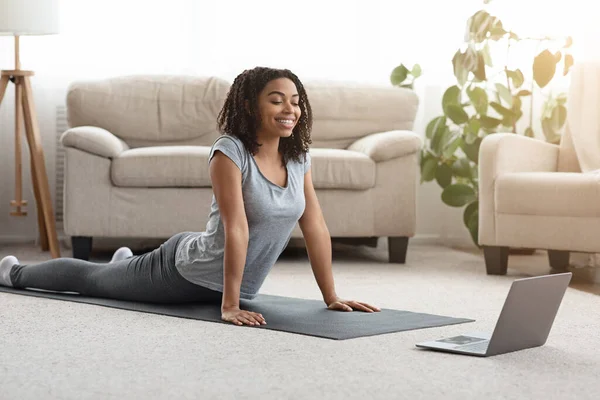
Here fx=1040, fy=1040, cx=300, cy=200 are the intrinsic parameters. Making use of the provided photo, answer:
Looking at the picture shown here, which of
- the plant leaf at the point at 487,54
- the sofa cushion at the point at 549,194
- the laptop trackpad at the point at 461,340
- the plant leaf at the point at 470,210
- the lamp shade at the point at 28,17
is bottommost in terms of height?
the plant leaf at the point at 470,210

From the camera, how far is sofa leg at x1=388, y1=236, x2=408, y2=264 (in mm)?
4418

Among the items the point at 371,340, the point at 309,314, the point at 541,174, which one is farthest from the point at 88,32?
the point at 371,340

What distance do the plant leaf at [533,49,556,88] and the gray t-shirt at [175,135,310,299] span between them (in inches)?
86.6

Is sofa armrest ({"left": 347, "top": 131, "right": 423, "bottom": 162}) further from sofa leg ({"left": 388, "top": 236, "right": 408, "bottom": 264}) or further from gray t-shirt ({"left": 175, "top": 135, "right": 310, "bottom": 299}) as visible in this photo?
gray t-shirt ({"left": 175, "top": 135, "right": 310, "bottom": 299})

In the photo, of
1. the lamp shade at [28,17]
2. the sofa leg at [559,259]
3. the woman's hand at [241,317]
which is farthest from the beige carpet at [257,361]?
the lamp shade at [28,17]

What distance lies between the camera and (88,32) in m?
5.09

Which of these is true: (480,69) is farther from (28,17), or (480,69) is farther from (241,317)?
(241,317)

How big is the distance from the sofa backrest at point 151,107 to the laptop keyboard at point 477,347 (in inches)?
103

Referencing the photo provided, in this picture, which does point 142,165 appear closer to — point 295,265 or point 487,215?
point 295,265

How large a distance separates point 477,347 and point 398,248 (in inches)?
84.0

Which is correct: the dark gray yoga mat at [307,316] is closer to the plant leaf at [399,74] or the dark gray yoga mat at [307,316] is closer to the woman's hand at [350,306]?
the woman's hand at [350,306]

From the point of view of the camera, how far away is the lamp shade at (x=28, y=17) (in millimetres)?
4223

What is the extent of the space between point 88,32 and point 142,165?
1.20m

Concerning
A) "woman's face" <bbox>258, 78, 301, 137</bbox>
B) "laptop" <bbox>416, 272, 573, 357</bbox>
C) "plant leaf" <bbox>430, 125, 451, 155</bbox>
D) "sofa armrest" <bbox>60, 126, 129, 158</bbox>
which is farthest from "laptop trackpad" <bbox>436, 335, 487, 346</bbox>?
"plant leaf" <bbox>430, 125, 451, 155</bbox>
